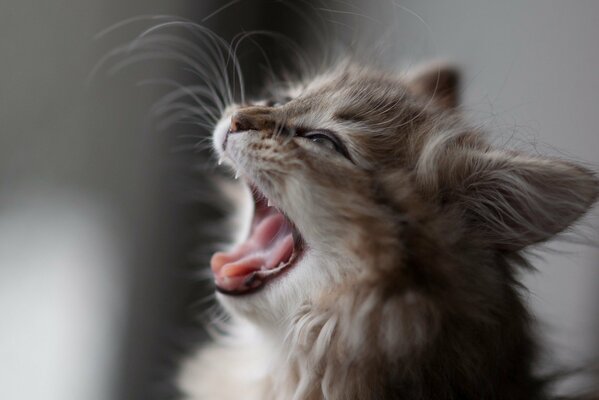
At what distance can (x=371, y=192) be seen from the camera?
3.46ft

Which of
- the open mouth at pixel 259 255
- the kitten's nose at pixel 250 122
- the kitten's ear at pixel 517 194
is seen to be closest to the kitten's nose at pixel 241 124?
the kitten's nose at pixel 250 122

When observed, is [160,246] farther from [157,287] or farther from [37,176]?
[37,176]

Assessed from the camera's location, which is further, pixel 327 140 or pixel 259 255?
pixel 259 255

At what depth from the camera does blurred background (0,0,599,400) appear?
57.7 inches

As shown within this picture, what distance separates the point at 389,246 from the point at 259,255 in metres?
0.32

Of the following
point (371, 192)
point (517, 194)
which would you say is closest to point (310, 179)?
point (371, 192)

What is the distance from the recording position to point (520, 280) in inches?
44.4

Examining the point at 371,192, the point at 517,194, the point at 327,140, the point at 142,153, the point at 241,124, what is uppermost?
the point at 142,153

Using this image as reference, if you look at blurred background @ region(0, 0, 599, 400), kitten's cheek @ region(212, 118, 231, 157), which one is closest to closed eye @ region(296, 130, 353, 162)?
kitten's cheek @ region(212, 118, 231, 157)

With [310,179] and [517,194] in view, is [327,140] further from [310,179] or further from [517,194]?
[517,194]

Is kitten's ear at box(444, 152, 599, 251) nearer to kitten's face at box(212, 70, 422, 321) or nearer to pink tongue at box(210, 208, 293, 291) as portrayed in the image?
kitten's face at box(212, 70, 422, 321)

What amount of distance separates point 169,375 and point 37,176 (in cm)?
58

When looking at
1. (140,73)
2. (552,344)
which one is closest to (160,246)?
(140,73)

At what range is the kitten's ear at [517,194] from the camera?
0.99 meters
